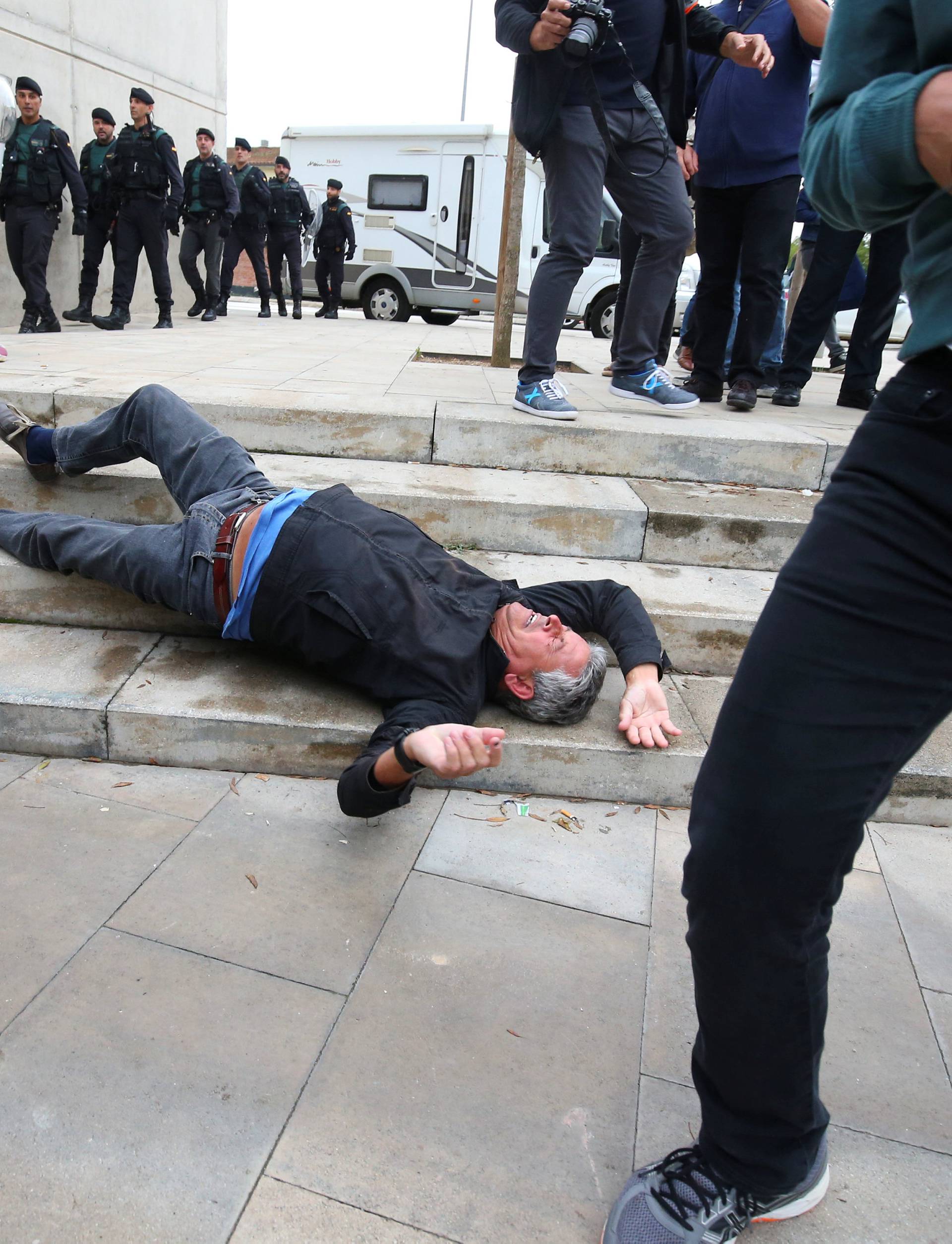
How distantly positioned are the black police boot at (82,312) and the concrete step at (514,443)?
615 centimetres

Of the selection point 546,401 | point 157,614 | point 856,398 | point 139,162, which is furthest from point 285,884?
point 139,162

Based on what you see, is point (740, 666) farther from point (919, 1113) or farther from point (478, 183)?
point (478, 183)

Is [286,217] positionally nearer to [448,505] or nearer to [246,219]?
[246,219]

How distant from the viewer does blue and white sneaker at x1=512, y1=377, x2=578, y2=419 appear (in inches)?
154

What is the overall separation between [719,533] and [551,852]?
1637 mm

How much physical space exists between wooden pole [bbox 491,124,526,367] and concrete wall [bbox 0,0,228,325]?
566cm

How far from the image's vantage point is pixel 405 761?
1.93 metres

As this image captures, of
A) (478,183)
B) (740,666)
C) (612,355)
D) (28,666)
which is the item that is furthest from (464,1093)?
(478,183)

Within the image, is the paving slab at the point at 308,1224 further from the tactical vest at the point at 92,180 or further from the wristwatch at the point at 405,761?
the tactical vest at the point at 92,180

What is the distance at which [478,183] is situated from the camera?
13445mm

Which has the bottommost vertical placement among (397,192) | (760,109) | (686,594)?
(686,594)

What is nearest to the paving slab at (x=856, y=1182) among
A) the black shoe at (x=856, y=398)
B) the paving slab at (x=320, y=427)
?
the paving slab at (x=320, y=427)

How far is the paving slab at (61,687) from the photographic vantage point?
2.41m

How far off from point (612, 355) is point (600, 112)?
4.86 ft
